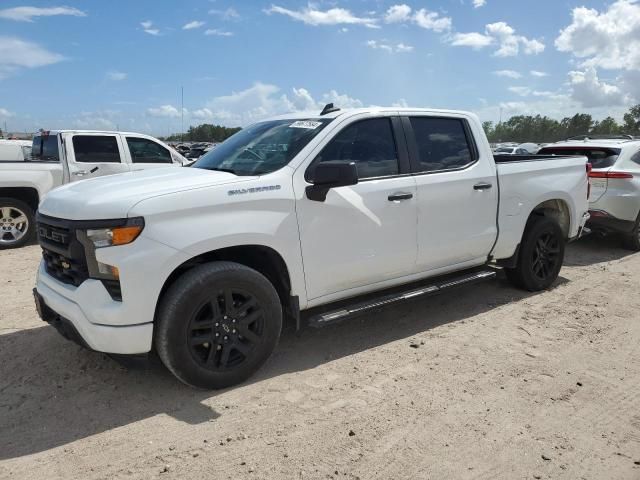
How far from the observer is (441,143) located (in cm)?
473

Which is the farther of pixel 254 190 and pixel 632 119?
pixel 632 119

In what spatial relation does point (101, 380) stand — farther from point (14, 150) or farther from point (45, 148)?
point (14, 150)

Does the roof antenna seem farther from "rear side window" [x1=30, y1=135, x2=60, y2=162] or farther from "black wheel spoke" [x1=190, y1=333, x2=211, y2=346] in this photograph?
"rear side window" [x1=30, y1=135, x2=60, y2=162]

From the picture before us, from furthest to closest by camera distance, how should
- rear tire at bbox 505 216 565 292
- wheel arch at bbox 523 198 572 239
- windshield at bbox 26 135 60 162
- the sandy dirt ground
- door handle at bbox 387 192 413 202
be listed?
windshield at bbox 26 135 60 162 < wheel arch at bbox 523 198 572 239 < rear tire at bbox 505 216 565 292 < door handle at bbox 387 192 413 202 < the sandy dirt ground

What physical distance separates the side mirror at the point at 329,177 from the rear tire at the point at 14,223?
6.45 m

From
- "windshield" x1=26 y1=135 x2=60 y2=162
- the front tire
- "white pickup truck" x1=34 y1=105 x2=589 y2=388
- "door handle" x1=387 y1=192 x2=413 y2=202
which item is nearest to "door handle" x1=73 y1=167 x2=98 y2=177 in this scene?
"windshield" x1=26 y1=135 x2=60 y2=162

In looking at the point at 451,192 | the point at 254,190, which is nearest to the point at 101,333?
the point at 254,190

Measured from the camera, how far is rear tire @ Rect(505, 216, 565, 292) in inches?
217

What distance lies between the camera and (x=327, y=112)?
4281mm

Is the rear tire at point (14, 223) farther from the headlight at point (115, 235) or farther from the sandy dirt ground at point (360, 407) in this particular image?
the headlight at point (115, 235)

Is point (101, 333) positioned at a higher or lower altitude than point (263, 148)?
lower

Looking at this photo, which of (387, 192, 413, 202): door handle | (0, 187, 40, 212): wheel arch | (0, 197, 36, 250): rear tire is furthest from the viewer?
(0, 187, 40, 212): wheel arch

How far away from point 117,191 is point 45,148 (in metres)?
7.21

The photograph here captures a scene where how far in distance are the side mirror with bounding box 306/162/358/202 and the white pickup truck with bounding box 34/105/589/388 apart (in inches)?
0.4
